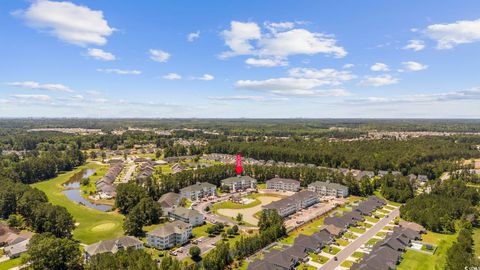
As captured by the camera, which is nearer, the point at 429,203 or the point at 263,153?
the point at 429,203

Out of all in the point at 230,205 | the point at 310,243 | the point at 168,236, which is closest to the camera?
the point at 310,243

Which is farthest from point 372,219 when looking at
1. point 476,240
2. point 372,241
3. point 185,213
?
point 185,213

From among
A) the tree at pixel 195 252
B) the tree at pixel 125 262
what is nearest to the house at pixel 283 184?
the tree at pixel 195 252

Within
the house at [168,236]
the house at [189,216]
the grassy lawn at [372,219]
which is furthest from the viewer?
the grassy lawn at [372,219]

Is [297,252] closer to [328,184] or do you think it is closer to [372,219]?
[372,219]

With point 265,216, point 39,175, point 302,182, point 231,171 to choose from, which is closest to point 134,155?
point 39,175

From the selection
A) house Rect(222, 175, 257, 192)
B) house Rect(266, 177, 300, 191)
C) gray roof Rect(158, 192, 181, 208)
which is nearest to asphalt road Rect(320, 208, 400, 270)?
house Rect(266, 177, 300, 191)

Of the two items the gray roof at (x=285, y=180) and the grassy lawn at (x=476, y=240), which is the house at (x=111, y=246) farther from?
the grassy lawn at (x=476, y=240)

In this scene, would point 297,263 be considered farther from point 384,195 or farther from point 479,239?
point 384,195
